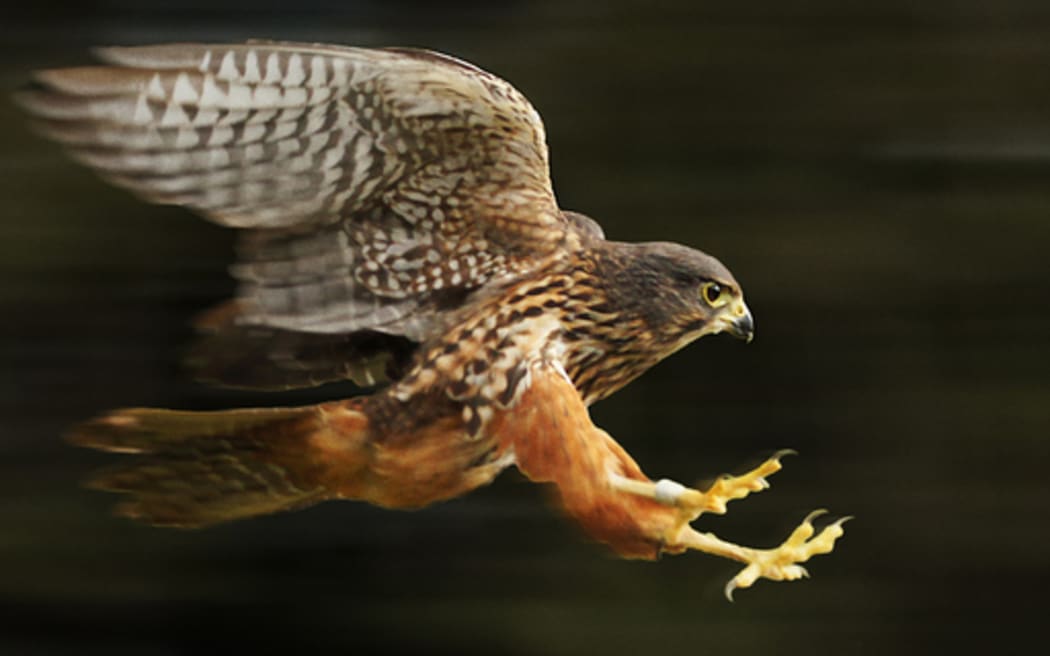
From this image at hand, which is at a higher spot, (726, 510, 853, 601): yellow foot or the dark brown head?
the dark brown head

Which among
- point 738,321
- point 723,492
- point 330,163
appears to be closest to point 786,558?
point 723,492

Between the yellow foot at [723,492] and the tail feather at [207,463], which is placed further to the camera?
the tail feather at [207,463]

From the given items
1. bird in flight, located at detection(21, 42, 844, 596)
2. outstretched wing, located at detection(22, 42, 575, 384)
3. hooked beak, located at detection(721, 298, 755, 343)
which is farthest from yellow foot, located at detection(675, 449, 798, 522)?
outstretched wing, located at detection(22, 42, 575, 384)

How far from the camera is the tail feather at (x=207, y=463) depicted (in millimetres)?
1101

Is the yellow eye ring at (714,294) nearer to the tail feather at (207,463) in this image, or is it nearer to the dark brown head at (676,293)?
the dark brown head at (676,293)

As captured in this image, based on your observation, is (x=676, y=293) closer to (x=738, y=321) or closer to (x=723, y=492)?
(x=738, y=321)

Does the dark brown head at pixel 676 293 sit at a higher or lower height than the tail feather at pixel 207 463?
higher

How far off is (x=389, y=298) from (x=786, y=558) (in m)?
0.41

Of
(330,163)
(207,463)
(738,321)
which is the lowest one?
(207,463)

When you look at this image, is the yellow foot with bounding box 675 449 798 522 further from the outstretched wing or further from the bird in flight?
the outstretched wing

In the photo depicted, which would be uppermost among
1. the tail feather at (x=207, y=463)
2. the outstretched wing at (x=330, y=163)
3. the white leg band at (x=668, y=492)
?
the outstretched wing at (x=330, y=163)

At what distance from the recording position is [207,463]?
1.14 metres

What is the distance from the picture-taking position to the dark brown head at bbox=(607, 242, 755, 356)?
3.68 feet

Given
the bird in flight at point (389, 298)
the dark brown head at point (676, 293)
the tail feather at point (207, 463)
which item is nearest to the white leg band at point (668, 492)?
the bird in flight at point (389, 298)
